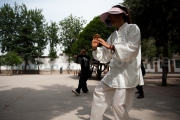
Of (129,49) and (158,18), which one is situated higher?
(158,18)

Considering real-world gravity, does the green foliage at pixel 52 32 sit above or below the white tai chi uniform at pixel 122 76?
above

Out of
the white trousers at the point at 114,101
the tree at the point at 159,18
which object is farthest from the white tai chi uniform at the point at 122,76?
the tree at the point at 159,18

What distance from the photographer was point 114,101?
86.5 inches

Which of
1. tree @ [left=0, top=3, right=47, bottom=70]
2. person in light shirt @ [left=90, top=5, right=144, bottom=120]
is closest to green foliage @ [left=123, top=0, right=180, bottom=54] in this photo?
person in light shirt @ [left=90, top=5, right=144, bottom=120]

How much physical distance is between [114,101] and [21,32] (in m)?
40.7

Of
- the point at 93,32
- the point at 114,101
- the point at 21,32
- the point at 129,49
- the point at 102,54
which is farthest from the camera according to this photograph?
the point at 21,32

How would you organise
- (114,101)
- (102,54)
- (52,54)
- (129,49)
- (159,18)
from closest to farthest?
(129,49), (114,101), (102,54), (159,18), (52,54)

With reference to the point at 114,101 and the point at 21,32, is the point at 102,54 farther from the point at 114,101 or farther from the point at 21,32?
the point at 21,32

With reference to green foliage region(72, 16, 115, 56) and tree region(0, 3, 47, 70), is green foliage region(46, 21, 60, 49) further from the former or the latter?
green foliage region(72, 16, 115, 56)

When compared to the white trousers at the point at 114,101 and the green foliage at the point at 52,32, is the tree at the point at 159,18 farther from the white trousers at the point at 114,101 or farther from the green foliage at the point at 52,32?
the green foliage at the point at 52,32

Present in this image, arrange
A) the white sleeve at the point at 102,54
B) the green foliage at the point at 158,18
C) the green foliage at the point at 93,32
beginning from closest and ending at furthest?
the white sleeve at the point at 102,54 < the green foliage at the point at 158,18 < the green foliage at the point at 93,32

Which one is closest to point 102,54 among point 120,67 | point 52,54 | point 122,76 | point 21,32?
point 120,67

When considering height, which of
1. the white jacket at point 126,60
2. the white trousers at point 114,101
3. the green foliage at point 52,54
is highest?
the green foliage at point 52,54

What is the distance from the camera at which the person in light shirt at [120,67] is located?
2115 mm
